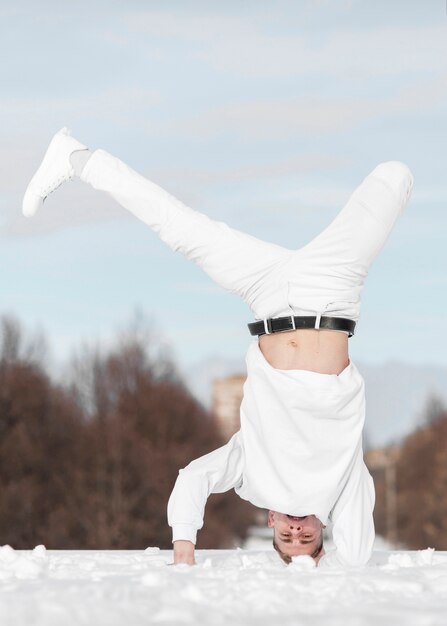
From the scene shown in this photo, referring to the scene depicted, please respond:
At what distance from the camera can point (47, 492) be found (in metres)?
30.7

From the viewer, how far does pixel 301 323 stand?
5.25m

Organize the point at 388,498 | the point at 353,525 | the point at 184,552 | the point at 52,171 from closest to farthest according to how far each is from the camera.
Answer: the point at 184,552 < the point at 353,525 < the point at 52,171 < the point at 388,498

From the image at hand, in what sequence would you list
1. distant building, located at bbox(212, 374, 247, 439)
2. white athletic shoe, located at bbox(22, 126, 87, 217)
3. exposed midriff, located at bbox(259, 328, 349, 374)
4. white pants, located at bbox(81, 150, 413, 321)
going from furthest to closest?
1. distant building, located at bbox(212, 374, 247, 439)
2. white athletic shoe, located at bbox(22, 126, 87, 217)
3. white pants, located at bbox(81, 150, 413, 321)
4. exposed midriff, located at bbox(259, 328, 349, 374)

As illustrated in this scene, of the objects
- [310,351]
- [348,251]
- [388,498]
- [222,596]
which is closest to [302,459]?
[310,351]

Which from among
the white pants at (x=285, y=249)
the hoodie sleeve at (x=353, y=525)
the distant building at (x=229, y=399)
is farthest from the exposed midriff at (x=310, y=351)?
the distant building at (x=229, y=399)

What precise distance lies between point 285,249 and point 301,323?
1.33ft

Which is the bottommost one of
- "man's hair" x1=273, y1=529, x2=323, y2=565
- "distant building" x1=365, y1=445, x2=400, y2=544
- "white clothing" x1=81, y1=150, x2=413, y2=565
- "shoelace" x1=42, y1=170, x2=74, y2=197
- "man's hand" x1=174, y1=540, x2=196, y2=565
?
"distant building" x1=365, y1=445, x2=400, y2=544

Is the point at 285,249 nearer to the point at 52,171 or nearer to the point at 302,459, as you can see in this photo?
the point at 302,459

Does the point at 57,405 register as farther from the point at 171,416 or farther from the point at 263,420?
the point at 263,420

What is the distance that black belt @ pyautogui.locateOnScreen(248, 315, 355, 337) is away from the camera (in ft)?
17.2

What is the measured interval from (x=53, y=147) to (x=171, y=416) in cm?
3238

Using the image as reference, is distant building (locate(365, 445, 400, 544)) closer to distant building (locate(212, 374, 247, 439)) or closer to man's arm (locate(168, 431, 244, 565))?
distant building (locate(212, 374, 247, 439))

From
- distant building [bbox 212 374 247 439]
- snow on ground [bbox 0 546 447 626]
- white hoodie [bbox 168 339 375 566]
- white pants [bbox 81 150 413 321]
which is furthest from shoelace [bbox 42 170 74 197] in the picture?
distant building [bbox 212 374 247 439]

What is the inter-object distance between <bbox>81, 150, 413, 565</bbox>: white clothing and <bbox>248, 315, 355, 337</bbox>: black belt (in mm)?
35
